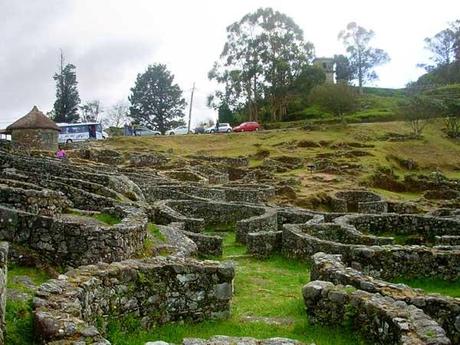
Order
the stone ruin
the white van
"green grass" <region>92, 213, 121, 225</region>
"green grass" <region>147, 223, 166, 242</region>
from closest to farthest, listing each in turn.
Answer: the stone ruin
"green grass" <region>92, 213, 121, 225</region>
"green grass" <region>147, 223, 166, 242</region>
the white van

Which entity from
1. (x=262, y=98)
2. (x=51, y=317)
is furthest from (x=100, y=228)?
(x=262, y=98)

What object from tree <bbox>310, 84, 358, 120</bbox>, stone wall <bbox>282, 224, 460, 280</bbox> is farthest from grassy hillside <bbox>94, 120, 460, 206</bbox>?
stone wall <bbox>282, 224, 460, 280</bbox>

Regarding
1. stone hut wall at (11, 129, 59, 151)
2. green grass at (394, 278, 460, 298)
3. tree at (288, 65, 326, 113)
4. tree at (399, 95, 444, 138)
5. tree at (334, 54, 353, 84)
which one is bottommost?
green grass at (394, 278, 460, 298)

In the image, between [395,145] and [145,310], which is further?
[395,145]

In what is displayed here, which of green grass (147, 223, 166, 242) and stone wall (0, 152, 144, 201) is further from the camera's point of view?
stone wall (0, 152, 144, 201)

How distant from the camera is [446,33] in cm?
12812

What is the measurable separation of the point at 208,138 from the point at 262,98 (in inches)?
818

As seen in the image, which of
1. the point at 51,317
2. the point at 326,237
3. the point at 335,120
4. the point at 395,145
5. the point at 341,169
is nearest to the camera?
the point at 51,317

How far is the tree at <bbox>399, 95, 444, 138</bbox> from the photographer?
73250mm

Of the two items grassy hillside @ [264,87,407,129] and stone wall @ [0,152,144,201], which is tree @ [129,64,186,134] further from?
stone wall @ [0,152,144,201]

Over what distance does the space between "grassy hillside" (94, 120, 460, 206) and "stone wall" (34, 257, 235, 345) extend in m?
34.9

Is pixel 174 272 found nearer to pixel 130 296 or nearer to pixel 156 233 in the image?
pixel 130 296

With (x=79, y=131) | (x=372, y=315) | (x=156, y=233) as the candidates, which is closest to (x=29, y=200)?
(x=156, y=233)

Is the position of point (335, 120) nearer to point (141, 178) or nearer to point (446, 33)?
point (141, 178)
